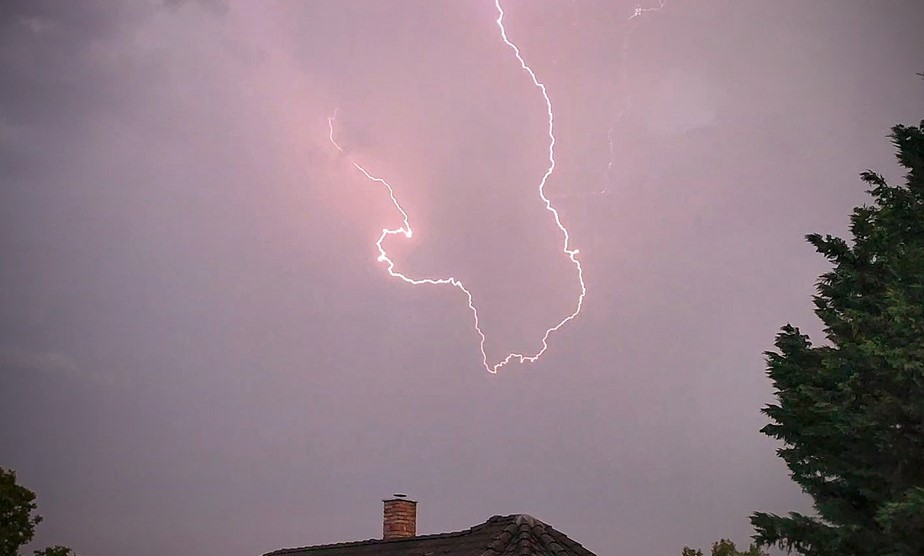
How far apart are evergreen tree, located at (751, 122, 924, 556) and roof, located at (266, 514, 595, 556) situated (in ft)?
13.6

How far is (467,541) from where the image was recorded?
16906mm

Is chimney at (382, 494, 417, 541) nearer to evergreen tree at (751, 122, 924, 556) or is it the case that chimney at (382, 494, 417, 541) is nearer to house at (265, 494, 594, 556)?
house at (265, 494, 594, 556)

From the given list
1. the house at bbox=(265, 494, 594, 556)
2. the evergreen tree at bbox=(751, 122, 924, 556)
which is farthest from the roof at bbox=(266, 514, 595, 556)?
the evergreen tree at bbox=(751, 122, 924, 556)

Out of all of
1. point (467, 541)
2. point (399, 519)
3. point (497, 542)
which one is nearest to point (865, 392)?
point (497, 542)

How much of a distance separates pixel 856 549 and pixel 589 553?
549 centimetres

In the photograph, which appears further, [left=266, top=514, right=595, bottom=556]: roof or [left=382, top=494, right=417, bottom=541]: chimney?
[left=382, top=494, right=417, bottom=541]: chimney

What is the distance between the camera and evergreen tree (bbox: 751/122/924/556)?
1237cm

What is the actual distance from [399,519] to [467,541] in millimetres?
3854

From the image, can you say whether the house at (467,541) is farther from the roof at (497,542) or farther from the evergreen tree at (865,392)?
the evergreen tree at (865,392)

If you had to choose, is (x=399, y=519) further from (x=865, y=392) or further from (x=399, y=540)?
(x=865, y=392)

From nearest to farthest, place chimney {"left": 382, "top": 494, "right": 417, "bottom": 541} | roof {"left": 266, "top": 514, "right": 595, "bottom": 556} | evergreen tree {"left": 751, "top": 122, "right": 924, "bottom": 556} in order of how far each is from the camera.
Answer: evergreen tree {"left": 751, "top": 122, "right": 924, "bottom": 556} < roof {"left": 266, "top": 514, "right": 595, "bottom": 556} < chimney {"left": 382, "top": 494, "right": 417, "bottom": 541}

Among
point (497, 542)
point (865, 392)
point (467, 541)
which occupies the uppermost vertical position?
point (865, 392)

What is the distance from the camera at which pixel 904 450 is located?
12578 mm

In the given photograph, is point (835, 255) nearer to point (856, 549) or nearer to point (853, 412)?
point (853, 412)
